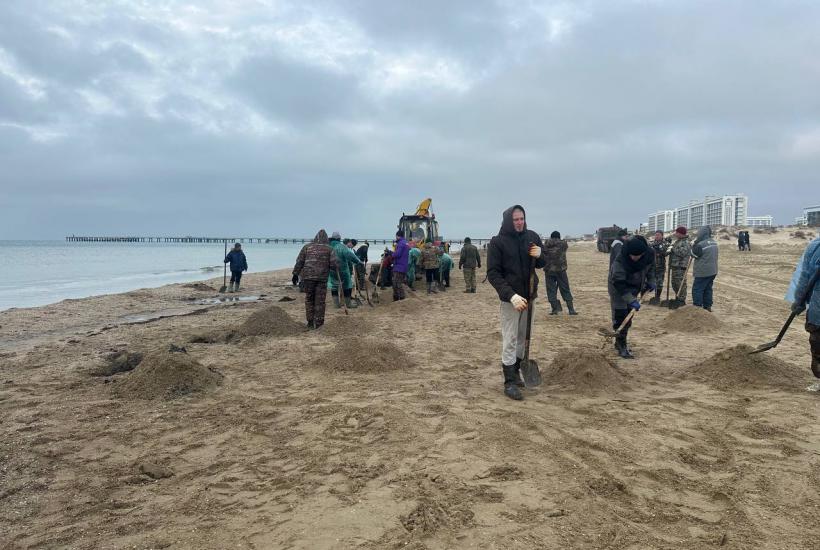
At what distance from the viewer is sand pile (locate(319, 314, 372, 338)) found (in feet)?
29.3

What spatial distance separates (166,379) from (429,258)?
418 inches

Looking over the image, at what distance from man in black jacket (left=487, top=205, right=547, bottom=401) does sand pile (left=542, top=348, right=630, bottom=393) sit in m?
0.73

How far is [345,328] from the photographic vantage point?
29.9 feet

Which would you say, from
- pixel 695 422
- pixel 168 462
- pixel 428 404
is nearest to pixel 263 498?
pixel 168 462

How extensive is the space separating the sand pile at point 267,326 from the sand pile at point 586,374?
206 inches

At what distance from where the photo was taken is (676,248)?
10859 millimetres

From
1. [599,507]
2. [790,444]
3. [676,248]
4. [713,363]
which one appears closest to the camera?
[599,507]

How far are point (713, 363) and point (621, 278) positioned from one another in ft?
4.90

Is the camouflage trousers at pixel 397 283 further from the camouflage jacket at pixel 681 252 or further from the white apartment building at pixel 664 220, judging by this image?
the white apartment building at pixel 664 220

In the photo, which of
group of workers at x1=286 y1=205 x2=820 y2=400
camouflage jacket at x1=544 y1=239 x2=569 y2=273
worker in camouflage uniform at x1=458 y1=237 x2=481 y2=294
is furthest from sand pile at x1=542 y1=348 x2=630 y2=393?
worker in camouflage uniform at x1=458 y1=237 x2=481 y2=294

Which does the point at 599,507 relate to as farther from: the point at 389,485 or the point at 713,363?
the point at 713,363

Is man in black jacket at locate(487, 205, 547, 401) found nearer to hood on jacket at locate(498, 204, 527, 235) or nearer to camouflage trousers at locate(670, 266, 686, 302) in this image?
hood on jacket at locate(498, 204, 527, 235)

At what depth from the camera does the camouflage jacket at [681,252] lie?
424 inches

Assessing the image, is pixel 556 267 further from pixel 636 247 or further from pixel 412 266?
pixel 412 266
